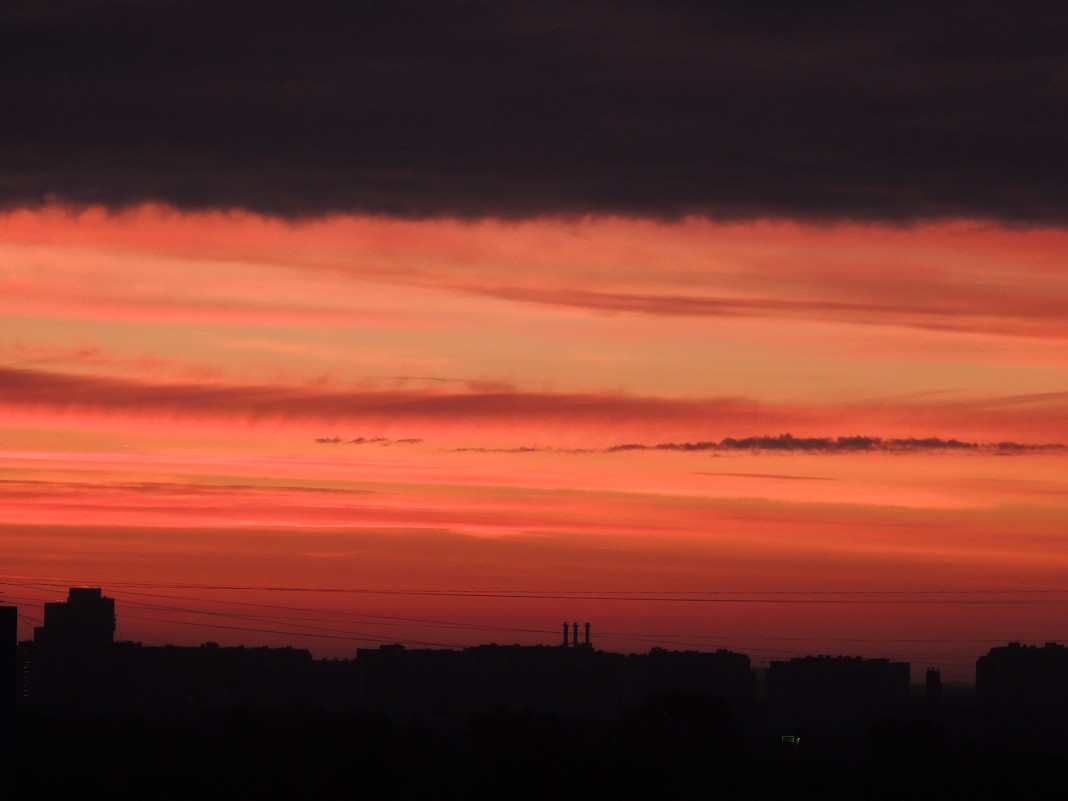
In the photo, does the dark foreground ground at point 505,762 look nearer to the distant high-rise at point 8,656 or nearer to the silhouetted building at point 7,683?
the silhouetted building at point 7,683

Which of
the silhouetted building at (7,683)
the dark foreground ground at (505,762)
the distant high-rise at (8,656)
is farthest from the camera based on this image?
the dark foreground ground at (505,762)

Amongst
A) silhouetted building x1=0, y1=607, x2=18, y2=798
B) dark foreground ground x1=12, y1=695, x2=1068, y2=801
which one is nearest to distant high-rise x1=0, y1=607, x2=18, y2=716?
silhouetted building x1=0, y1=607, x2=18, y2=798

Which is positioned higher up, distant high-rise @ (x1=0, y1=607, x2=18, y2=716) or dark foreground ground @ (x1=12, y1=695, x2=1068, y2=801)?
distant high-rise @ (x1=0, y1=607, x2=18, y2=716)

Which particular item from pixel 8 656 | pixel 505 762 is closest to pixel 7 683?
pixel 8 656

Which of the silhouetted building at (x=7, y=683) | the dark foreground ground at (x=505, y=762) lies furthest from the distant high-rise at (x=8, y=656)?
the dark foreground ground at (x=505, y=762)

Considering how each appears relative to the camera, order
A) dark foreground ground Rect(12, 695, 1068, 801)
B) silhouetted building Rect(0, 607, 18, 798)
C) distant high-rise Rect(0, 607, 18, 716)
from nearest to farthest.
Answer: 1. distant high-rise Rect(0, 607, 18, 716)
2. silhouetted building Rect(0, 607, 18, 798)
3. dark foreground ground Rect(12, 695, 1068, 801)

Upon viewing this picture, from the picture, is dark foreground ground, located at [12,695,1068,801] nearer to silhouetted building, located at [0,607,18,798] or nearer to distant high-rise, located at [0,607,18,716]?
silhouetted building, located at [0,607,18,798]

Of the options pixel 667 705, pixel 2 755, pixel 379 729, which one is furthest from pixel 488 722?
pixel 2 755

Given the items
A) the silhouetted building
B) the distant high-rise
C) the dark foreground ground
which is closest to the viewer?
the distant high-rise

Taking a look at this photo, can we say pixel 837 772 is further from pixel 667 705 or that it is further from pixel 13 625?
pixel 13 625

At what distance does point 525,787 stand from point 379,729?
111ft

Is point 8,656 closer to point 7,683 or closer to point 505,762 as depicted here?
point 7,683

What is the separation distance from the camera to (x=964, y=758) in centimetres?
16812

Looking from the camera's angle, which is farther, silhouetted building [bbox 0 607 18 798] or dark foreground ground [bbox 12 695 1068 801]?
dark foreground ground [bbox 12 695 1068 801]
